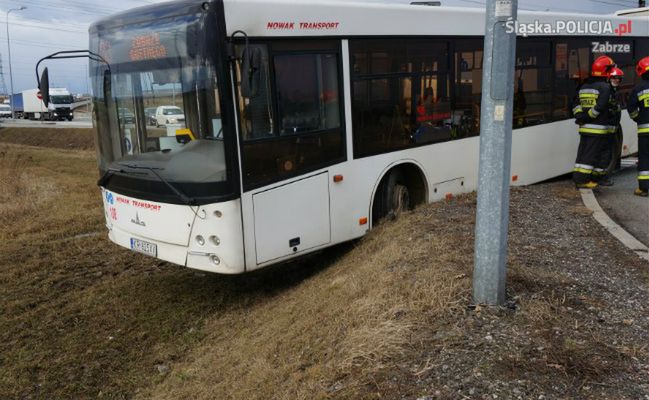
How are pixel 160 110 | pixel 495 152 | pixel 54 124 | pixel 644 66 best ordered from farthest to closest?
pixel 54 124 < pixel 644 66 < pixel 160 110 < pixel 495 152

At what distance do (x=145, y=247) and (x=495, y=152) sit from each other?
12.5ft

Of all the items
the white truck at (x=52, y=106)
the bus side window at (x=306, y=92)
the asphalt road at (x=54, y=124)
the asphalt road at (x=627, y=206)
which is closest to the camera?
the bus side window at (x=306, y=92)

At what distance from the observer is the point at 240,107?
18.2 feet

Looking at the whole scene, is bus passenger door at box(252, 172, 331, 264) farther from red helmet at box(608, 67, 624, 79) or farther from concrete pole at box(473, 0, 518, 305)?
red helmet at box(608, 67, 624, 79)

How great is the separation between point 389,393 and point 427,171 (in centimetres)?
495

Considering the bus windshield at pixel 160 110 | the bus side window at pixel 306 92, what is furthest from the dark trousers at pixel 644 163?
the bus windshield at pixel 160 110

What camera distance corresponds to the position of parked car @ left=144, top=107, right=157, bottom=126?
239 inches

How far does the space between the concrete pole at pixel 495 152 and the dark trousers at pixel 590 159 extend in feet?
19.0

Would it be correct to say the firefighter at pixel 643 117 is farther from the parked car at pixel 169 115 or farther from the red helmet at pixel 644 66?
the parked car at pixel 169 115

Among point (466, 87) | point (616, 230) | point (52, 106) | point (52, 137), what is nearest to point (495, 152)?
point (616, 230)

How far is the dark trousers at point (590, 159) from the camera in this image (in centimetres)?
920

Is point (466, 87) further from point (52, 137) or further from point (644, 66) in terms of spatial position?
point (52, 137)

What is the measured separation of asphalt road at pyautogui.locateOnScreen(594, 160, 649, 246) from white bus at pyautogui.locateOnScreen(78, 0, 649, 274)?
7.03 ft

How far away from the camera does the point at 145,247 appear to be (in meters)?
6.19
